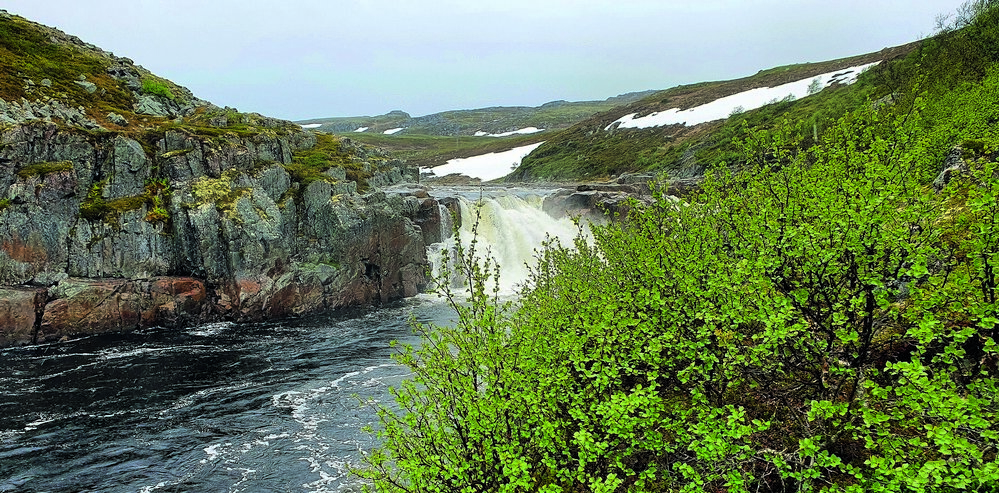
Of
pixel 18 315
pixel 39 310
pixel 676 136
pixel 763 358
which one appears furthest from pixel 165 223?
pixel 676 136

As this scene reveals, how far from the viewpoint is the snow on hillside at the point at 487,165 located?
16512 cm

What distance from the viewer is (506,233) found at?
62.5m

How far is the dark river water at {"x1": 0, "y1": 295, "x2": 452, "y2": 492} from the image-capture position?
2014 centimetres

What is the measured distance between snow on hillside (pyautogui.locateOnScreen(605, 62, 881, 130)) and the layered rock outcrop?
3837 inches

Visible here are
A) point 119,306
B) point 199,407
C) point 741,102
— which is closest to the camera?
point 199,407

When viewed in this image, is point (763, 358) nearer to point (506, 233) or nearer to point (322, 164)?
point (506, 233)

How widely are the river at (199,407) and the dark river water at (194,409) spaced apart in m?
0.07

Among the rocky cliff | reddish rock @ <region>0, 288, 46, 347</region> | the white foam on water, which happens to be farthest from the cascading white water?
reddish rock @ <region>0, 288, 46, 347</region>

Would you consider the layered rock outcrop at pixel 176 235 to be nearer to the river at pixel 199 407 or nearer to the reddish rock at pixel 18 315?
the reddish rock at pixel 18 315

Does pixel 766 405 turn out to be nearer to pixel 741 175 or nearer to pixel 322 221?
pixel 741 175

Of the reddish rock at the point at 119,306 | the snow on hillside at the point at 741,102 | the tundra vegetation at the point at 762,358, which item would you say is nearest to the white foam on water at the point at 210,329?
the reddish rock at the point at 119,306

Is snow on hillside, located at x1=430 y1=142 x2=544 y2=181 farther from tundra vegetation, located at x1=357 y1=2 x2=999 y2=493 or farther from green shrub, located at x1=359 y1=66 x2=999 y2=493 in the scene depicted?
green shrub, located at x1=359 y1=66 x2=999 y2=493

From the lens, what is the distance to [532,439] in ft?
29.5

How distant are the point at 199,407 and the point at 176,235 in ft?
71.2
